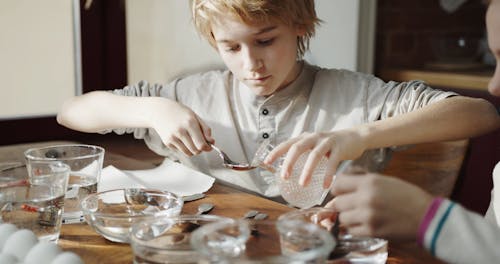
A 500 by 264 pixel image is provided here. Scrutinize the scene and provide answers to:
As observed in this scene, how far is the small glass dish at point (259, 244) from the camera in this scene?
0.49 meters

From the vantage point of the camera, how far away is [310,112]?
1.33m

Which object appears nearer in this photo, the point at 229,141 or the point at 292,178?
the point at 292,178

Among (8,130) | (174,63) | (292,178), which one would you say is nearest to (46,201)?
(292,178)

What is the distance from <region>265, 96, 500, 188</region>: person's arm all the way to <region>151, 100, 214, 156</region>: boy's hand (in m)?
0.15

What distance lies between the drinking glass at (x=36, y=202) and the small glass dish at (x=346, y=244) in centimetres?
29

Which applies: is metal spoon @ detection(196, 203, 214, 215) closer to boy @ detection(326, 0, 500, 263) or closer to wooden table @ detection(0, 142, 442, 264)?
wooden table @ detection(0, 142, 442, 264)

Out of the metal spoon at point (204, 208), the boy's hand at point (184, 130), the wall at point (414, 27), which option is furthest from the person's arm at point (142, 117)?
the wall at point (414, 27)

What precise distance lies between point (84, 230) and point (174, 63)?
1751mm

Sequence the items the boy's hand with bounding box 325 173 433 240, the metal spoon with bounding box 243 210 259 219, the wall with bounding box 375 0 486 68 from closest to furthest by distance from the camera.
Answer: the boy's hand with bounding box 325 173 433 240 → the metal spoon with bounding box 243 210 259 219 → the wall with bounding box 375 0 486 68

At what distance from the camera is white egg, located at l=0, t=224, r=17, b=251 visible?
0.65 metres

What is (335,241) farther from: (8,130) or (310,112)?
(8,130)

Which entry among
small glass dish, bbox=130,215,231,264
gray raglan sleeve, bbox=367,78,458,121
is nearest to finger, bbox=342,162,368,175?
small glass dish, bbox=130,215,231,264

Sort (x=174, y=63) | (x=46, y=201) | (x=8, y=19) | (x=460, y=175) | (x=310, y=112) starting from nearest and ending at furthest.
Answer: (x=46, y=201), (x=460, y=175), (x=310, y=112), (x=8, y=19), (x=174, y=63)

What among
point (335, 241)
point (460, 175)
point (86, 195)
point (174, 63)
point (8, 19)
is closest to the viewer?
point (335, 241)
